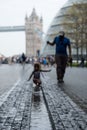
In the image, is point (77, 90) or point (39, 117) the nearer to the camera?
point (39, 117)

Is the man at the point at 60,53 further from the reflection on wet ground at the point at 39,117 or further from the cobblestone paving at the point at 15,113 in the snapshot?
the reflection on wet ground at the point at 39,117

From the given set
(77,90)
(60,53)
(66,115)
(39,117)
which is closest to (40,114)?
(39,117)

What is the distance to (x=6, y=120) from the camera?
7.14 m

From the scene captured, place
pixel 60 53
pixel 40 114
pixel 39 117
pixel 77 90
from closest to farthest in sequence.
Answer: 1. pixel 39 117
2. pixel 40 114
3. pixel 77 90
4. pixel 60 53

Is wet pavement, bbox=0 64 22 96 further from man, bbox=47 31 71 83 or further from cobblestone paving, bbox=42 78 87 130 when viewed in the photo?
cobblestone paving, bbox=42 78 87 130

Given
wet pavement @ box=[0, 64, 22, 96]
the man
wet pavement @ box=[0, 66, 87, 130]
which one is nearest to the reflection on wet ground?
wet pavement @ box=[0, 66, 87, 130]

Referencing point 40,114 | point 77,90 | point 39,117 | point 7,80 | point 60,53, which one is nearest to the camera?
point 39,117

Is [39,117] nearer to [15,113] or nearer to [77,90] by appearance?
[15,113]

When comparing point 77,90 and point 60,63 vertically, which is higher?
point 60,63

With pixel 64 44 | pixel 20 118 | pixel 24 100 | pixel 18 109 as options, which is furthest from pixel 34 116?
pixel 64 44

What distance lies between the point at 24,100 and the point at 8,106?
50.3 inches

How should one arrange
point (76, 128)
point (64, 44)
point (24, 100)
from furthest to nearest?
point (64, 44) → point (24, 100) → point (76, 128)

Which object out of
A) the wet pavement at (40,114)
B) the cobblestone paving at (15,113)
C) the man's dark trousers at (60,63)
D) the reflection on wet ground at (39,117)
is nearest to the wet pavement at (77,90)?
the wet pavement at (40,114)

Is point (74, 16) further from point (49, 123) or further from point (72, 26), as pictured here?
point (49, 123)
